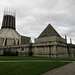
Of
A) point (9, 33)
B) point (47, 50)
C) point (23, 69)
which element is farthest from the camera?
point (9, 33)

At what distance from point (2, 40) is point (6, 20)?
64.5 feet

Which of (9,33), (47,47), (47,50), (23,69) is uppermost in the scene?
(9,33)

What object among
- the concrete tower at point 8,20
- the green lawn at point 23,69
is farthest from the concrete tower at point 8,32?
the green lawn at point 23,69

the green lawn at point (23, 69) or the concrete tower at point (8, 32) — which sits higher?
the concrete tower at point (8, 32)

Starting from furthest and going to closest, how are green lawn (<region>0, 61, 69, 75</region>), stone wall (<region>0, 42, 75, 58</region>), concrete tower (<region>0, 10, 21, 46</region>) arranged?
concrete tower (<region>0, 10, 21, 46</region>), stone wall (<region>0, 42, 75, 58</region>), green lawn (<region>0, 61, 69, 75</region>)

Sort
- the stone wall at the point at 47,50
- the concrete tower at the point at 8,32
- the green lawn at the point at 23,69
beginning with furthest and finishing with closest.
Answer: the concrete tower at the point at 8,32
the stone wall at the point at 47,50
the green lawn at the point at 23,69

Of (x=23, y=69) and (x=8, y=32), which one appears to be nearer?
(x=23, y=69)

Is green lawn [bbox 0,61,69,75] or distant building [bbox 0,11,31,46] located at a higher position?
distant building [bbox 0,11,31,46]

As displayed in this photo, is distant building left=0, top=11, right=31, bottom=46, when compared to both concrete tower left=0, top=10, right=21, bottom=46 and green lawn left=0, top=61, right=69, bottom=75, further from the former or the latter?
green lawn left=0, top=61, right=69, bottom=75

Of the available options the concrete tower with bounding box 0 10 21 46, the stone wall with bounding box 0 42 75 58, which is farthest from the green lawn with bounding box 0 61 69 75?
the concrete tower with bounding box 0 10 21 46

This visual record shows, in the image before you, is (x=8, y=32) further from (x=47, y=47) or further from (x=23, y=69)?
(x=23, y=69)

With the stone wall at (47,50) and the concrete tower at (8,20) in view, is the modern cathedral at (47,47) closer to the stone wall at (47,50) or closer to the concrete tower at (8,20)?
the stone wall at (47,50)

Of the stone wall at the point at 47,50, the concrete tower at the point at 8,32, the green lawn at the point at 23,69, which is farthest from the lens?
the concrete tower at the point at 8,32

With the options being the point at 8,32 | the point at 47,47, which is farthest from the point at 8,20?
the point at 47,47
